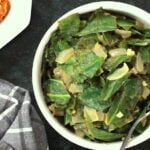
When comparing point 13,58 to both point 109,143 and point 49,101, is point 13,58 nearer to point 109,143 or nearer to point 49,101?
point 49,101

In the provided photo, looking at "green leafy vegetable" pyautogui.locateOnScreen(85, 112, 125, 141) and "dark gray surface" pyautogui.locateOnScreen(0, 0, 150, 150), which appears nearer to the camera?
"green leafy vegetable" pyautogui.locateOnScreen(85, 112, 125, 141)

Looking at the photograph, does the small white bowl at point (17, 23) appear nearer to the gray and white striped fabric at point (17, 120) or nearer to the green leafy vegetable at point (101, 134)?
the gray and white striped fabric at point (17, 120)

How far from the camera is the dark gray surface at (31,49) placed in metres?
0.98

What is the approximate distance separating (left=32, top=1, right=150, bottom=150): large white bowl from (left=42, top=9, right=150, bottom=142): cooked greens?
13 mm

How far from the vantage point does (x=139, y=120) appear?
2.87 ft

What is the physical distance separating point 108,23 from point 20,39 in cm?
20

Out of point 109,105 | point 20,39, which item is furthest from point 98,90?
point 20,39

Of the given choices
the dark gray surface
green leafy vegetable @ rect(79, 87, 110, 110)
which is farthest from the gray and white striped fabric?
green leafy vegetable @ rect(79, 87, 110, 110)

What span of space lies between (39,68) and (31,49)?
0.12 m

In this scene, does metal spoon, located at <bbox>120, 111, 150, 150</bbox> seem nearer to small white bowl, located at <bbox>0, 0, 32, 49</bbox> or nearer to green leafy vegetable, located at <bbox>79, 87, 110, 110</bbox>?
green leafy vegetable, located at <bbox>79, 87, 110, 110</bbox>

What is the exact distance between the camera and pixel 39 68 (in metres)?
0.88

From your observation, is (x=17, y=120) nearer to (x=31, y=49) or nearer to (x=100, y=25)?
(x=31, y=49)

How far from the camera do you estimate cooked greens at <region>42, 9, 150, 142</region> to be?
852mm

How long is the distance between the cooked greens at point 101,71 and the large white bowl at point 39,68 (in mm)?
13
